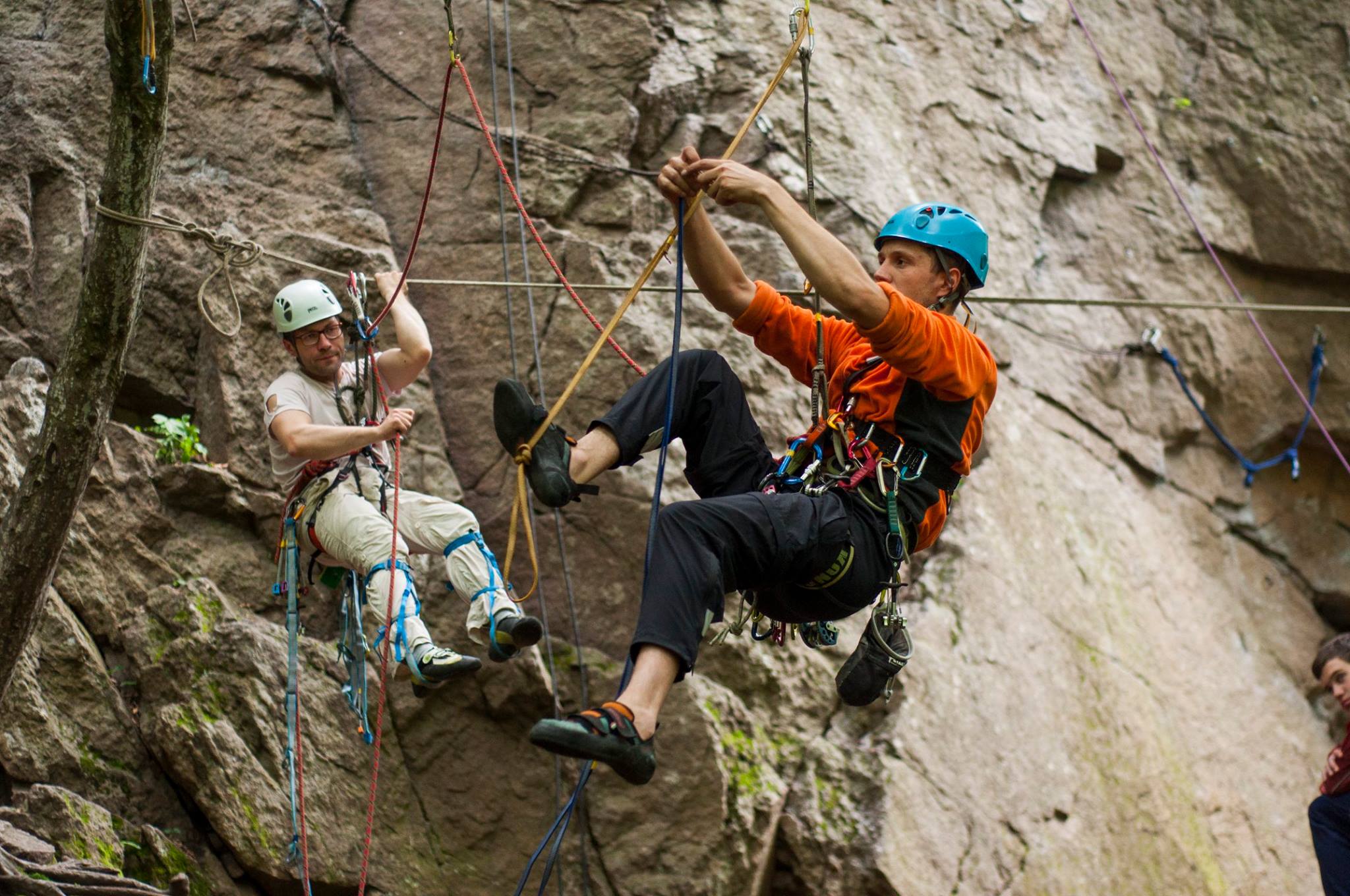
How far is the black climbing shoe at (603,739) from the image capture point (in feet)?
10.6

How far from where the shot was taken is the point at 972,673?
6.91m

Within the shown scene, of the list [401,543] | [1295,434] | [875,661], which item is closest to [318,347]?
[401,543]

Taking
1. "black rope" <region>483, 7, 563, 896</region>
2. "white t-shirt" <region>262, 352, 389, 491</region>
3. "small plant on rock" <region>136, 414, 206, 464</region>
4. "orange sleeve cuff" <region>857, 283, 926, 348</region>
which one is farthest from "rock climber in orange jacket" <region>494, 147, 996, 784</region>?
"small plant on rock" <region>136, 414, 206, 464</region>

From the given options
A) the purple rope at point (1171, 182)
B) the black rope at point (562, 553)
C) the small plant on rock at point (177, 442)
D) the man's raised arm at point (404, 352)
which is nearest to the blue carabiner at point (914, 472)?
the man's raised arm at point (404, 352)

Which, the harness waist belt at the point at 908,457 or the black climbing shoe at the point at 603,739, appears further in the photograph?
the harness waist belt at the point at 908,457

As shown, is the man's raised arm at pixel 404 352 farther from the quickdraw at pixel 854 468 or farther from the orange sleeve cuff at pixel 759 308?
the quickdraw at pixel 854 468

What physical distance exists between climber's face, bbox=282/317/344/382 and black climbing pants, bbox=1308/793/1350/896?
4.23 metres

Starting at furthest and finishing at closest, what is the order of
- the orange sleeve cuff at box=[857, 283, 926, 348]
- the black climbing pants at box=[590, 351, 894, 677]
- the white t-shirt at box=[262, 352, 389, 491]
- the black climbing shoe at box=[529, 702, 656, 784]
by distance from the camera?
1. the white t-shirt at box=[262, 352, 389, 491]
2. the orange sleeve cuff at box=[857, 283, 926, 348]
3. the black climbing pants at box=[590, 351, 894, 677]
4. the black climbing shoe at box=[529, 702, 656, 784]

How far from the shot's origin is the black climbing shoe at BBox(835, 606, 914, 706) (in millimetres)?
4359

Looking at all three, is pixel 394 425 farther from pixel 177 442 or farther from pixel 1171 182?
pixel 1171 182

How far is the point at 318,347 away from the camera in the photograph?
543 centimetres

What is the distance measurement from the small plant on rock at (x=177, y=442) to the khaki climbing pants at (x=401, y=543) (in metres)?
1.58

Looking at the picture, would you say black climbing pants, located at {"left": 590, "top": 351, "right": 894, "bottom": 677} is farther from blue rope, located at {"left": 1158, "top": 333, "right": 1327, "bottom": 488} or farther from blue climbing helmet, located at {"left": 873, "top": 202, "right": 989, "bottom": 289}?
blue rope, located at {"left": 1158, "top": 333, "right": 1327, "bottom": 488}

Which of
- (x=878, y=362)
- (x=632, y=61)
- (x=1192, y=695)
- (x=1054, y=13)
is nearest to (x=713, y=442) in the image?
(x=878, y=362)
